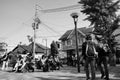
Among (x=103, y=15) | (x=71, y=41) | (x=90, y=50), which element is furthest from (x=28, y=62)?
(x=71, y=41)

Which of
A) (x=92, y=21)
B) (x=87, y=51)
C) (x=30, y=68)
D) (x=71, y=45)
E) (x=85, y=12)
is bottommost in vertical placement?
(x=30, y=68)

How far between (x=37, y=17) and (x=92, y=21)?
883 cm

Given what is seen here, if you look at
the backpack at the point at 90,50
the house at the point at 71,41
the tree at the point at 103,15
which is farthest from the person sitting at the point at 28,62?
the house at the point at 71,41

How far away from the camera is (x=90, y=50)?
5527 millimetres

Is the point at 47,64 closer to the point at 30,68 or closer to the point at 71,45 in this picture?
the point at 30,68

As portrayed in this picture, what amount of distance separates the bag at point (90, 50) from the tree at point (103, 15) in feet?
44.8

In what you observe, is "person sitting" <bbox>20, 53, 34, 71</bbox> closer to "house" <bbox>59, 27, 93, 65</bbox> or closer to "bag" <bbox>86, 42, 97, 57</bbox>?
"bag" <bbox>86, 42, 97, 57</bbox>

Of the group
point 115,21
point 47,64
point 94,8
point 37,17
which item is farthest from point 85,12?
point 47,64

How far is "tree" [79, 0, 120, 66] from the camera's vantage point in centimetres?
1856

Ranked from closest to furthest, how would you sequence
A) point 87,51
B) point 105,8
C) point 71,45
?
1. point 87,51
2. point 105,8
3. point 71,45

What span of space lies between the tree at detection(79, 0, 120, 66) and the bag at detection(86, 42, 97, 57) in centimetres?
1366

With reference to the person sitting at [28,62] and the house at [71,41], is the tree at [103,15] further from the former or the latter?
the house at [71,41]

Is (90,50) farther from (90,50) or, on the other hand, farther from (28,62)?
(28,62)

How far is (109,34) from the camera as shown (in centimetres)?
1830
